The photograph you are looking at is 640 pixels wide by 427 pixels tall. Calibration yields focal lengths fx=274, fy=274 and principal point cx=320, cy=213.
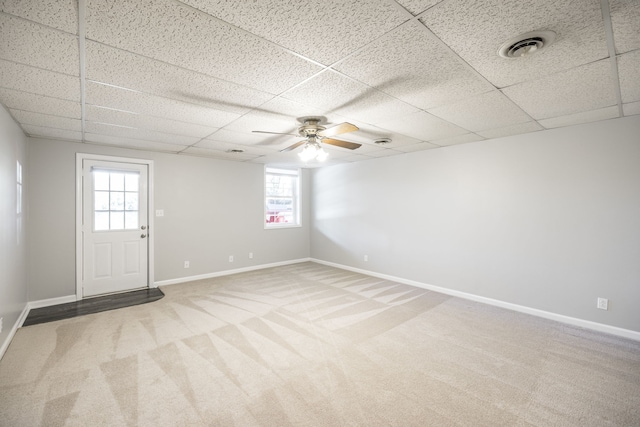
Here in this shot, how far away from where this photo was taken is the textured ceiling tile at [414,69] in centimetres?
161

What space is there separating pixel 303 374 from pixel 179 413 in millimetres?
926

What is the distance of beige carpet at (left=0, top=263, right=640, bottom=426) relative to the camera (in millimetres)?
1865

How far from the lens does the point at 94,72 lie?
1.96 metres

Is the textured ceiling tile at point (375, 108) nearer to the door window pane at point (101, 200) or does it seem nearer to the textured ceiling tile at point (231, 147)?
the textured ceiling tile at point (231, 147)

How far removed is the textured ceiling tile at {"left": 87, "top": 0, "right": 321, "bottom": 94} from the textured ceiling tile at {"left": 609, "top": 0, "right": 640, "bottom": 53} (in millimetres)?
1574

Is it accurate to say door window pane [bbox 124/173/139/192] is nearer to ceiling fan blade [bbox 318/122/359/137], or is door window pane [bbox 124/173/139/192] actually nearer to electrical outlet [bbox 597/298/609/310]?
ceiling fan blade [bbox 318/122/359/137]

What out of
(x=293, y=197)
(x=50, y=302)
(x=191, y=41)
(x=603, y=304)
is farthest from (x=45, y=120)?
(x=603, y=304)

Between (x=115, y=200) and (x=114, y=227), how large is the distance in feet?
1.45

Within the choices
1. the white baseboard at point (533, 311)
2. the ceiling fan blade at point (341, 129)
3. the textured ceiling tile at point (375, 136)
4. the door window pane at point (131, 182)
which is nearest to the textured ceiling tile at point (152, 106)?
the ceiling fan blade at point (341, 129)

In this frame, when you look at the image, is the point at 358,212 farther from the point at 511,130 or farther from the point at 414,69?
the point at 414,69

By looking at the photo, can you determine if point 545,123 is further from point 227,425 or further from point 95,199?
point 95,199

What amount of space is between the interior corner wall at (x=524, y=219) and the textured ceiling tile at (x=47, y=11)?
4485mm

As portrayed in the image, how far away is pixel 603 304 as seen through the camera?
123 inches

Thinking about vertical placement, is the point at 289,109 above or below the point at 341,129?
above
